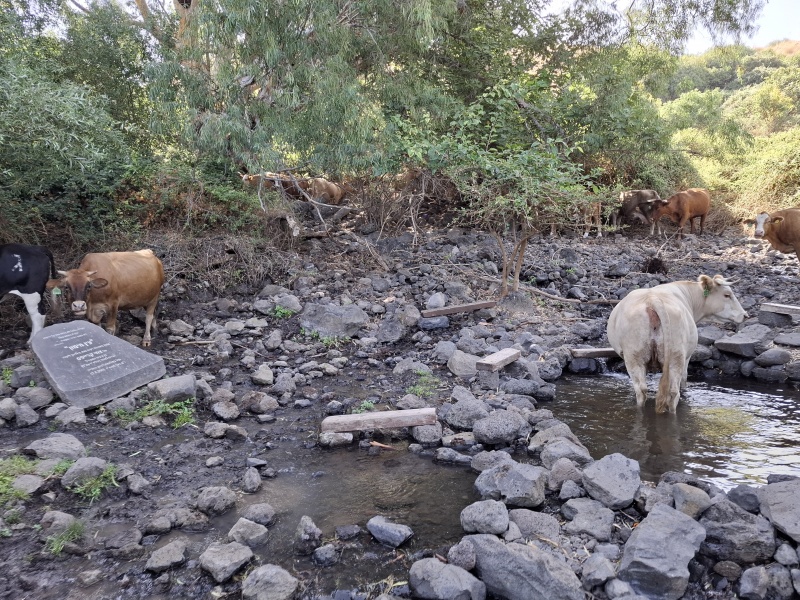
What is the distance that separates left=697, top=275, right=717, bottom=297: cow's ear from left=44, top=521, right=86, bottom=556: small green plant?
315 inches

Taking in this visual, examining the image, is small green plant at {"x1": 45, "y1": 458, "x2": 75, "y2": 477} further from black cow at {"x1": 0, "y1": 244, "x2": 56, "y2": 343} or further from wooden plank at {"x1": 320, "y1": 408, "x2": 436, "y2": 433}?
black cow at {"x1": 0, "y1": 244, "x2": 56, "y2": 343}

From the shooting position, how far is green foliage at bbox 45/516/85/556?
4.04m

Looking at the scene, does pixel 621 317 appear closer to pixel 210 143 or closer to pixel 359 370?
pixel 359 370

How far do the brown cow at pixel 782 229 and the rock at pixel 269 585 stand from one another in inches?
558

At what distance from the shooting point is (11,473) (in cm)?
484

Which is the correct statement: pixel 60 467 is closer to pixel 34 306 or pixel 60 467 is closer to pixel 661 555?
pixel 34 306

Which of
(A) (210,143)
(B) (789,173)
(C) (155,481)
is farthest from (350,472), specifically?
(B) (789,173)

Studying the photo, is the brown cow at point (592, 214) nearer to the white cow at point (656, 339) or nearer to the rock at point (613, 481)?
the white cow at point (656, 339)

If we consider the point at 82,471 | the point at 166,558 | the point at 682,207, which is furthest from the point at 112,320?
the point at 682,207

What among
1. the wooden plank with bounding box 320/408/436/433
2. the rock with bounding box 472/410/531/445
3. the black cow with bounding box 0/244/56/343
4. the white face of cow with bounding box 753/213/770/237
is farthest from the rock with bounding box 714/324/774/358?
the black cow with bounding box 0/244/56/343

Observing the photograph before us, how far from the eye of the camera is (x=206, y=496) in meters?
4.71

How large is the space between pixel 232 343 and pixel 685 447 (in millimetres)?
6306

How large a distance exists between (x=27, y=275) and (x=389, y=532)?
273 inches

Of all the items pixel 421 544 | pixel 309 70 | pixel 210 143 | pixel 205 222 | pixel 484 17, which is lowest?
pixel 421 544
